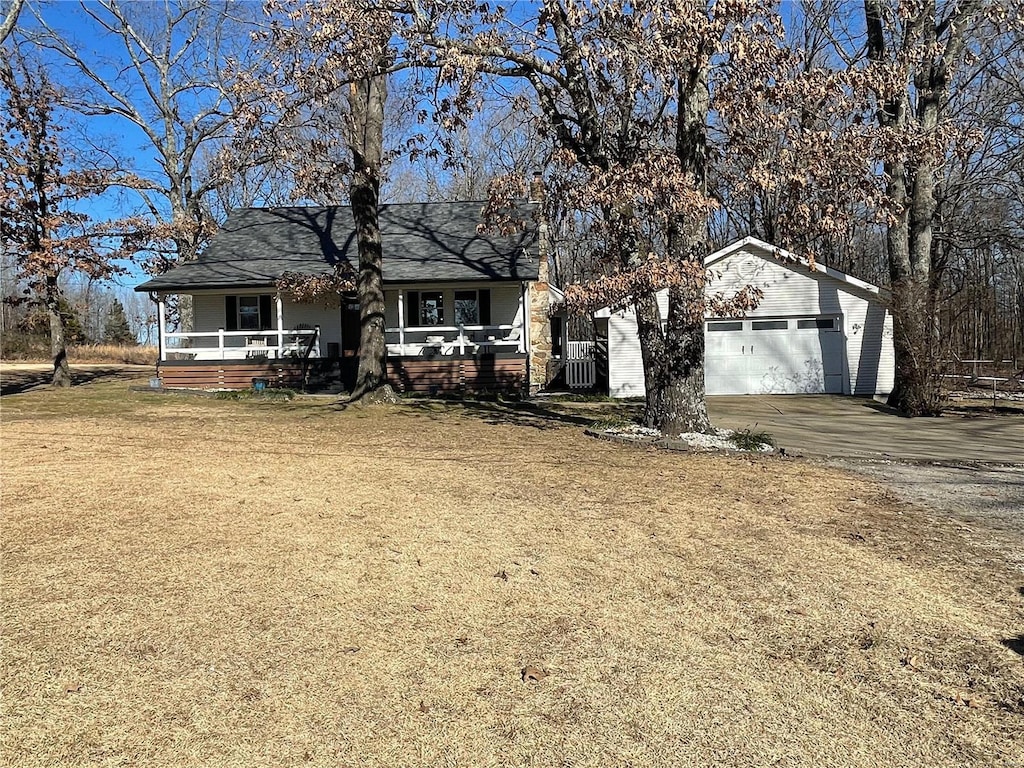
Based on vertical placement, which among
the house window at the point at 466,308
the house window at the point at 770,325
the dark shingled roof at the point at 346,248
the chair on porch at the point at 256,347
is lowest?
the chair on porch at the point at 256,347

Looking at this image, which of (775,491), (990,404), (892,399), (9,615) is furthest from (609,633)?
(990,404)

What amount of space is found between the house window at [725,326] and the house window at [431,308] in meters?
7.75

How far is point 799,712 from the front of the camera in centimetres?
286

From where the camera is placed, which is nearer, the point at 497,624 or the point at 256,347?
the point at 497,624

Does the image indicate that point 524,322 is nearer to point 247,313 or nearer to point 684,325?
point 247,313

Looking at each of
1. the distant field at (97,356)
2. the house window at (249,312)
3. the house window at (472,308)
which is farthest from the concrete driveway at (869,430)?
the distant field at (97,356)

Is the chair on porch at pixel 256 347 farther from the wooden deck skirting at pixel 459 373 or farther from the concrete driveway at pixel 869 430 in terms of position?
the concrete driveway at pixel 869 430

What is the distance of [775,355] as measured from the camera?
1972cm

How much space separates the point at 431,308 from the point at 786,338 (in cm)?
1008

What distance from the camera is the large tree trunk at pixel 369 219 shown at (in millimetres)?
15242

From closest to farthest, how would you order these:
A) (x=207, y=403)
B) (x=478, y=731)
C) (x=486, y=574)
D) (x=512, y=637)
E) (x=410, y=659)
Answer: (x=478, y=731)
(x=410, y=659)
(x=512, y=637)
(x=486, y=574)
(x=207, y=403)

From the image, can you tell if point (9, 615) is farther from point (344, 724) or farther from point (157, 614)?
point (344, 724)

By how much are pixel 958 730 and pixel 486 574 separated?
8.28ft

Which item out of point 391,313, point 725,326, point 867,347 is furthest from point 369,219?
point 867,347
